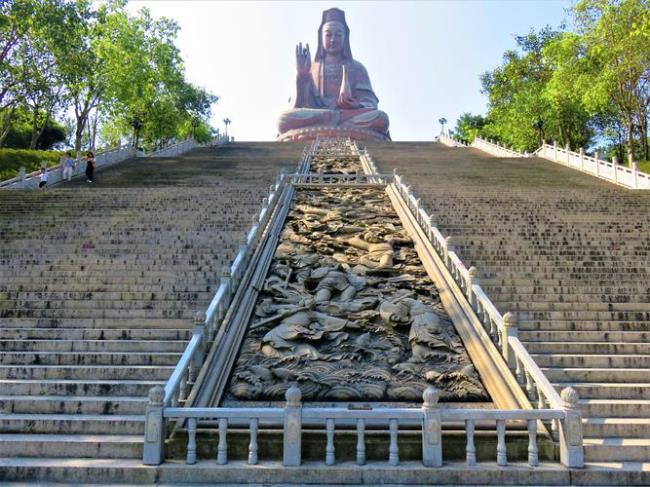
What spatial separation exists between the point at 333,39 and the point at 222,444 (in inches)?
1553

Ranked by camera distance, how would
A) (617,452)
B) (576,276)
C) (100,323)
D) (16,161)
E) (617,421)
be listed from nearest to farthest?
(617,452)
(617,421)
(100,323)
(576,276)
(16,161)

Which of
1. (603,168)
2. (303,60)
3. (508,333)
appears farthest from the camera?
(303,60)

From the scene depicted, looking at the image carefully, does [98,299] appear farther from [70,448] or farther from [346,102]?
[346,102]

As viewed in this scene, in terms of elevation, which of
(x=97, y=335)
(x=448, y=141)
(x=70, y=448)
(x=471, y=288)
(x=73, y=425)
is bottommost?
(x=70, y=448)

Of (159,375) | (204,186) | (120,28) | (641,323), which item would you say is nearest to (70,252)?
(159,375)

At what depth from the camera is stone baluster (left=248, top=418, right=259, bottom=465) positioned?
4.85 meters

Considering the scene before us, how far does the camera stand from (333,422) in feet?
16.1

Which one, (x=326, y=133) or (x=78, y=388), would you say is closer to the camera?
(x=78, y=388)

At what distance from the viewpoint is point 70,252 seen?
10.3 m

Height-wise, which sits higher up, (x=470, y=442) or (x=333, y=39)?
(x=333, y=39)

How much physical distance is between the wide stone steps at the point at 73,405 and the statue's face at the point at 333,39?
38273 millimetres

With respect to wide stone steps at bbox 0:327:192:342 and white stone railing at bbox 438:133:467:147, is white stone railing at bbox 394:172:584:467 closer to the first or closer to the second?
wide stone steps at bbox 0:327:192:342

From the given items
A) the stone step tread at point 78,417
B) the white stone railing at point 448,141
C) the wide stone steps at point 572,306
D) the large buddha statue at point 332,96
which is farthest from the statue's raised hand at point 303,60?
the stone step tread at point 78,417

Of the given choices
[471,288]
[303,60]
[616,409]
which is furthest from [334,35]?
[616,409]
